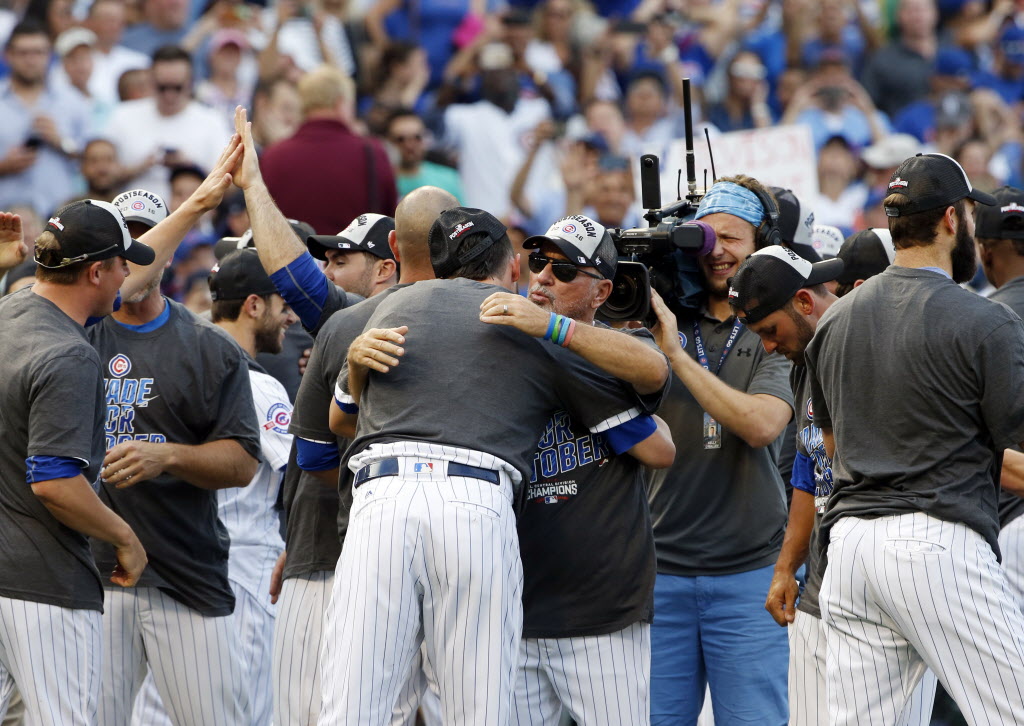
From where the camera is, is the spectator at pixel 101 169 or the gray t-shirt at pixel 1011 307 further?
the spectator at pixel 101 169

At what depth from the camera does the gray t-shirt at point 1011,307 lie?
210 inches

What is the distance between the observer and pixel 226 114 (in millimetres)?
11000

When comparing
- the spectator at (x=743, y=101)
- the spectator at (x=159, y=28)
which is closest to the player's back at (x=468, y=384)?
the spectator at (x=159, y=28)

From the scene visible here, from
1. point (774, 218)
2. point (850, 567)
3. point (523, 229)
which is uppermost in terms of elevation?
point (774, 218)

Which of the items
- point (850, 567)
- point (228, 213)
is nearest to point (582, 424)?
point (850, 567)

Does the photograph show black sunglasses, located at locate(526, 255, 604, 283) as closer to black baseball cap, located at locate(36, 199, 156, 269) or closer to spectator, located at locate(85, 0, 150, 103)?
black baseball cap, located at locate(36, 199, 156, 269)

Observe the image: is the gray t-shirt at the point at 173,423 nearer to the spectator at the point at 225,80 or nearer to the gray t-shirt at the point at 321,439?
the gray t-shirt at the point at 321,439

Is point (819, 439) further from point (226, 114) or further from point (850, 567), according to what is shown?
point (226, 114)

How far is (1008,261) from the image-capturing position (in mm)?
5516

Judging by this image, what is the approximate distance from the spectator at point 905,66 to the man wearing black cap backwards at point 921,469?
414 inches

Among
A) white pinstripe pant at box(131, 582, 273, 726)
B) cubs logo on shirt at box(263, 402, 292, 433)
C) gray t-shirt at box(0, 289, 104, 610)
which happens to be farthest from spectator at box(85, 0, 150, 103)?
gray t-shirt at box(0, 289, 104, 610)

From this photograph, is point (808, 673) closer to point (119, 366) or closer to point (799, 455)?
point (799, 455)

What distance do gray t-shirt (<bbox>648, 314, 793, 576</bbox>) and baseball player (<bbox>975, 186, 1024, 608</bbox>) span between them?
0.97 meters

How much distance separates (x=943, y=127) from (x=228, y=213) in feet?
21.4
